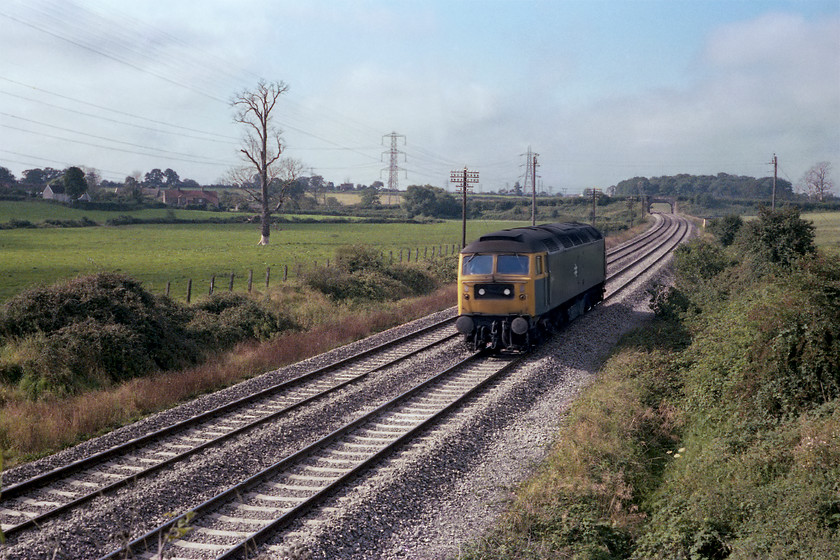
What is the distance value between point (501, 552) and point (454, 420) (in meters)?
5.26

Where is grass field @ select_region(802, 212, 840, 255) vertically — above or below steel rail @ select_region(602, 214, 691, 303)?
above

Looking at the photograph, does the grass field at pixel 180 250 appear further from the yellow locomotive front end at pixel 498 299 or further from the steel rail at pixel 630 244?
the steel rail at pixel 630 244

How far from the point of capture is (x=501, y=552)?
7.70 m

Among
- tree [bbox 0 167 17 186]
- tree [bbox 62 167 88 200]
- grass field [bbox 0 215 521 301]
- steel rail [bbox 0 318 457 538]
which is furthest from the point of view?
tree [bbox 0 167 17 186]

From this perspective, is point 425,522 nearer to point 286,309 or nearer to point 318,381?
point 318,381

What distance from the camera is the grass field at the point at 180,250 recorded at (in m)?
33.2

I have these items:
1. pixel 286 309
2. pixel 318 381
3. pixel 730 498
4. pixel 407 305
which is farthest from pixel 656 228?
pixel 730 498

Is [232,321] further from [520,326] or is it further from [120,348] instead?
[520,326]

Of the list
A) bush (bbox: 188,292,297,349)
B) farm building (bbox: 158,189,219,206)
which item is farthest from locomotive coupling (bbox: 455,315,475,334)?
farm building (bbox: 158,189,219,206)

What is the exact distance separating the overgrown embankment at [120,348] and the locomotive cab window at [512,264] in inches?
224

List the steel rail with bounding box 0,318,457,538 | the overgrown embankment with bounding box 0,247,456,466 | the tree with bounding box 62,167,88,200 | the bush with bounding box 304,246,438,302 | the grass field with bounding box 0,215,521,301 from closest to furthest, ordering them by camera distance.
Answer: the steel rail with bounding box 0,318,457,538
the overgrown embankment with bounding box 0,247,456,466
the bush with bounding box 304,246,438,302
the grass field with bounding box 0,215,521,301
the tree with bounding box 62,167,88,200

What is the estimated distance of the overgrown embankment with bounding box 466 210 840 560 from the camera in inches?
305

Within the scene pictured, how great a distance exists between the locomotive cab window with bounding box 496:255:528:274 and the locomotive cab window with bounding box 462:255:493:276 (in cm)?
23

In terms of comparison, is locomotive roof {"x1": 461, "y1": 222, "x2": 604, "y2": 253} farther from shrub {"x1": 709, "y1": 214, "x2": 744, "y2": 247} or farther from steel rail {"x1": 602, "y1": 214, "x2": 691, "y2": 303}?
shrub {"x1": 709, "y1": 214, "x2": 744, "y2": 247}
